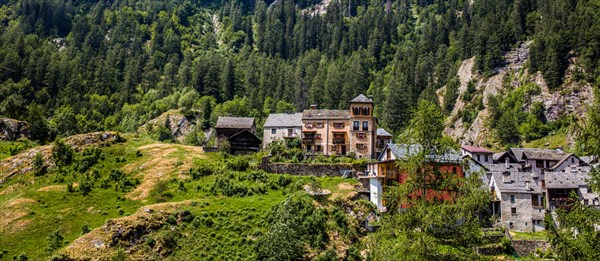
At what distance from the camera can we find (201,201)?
58.4 meters

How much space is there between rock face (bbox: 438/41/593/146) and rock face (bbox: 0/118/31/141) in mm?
97527

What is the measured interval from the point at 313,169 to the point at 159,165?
24.3 meters

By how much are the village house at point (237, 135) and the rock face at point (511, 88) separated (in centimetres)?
5502

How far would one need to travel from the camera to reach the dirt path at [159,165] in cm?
6481

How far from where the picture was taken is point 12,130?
304 feet

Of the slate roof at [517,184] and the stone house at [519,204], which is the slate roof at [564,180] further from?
the stone house at [519,204]

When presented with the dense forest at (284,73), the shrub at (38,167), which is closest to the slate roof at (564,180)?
the dense forest at (284,73)

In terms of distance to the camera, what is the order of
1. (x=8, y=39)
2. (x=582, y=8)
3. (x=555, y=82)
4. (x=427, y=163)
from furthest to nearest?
1. (x=8, y=39)
2. (x=582, y=8)
3. (x=555, y=82)
4. (x=427, y=163)

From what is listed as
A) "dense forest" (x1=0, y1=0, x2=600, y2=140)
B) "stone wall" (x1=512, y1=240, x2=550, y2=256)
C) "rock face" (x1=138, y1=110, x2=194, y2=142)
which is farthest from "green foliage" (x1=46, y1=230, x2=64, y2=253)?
"rock face" (x1=138, y1=110, x2=194, y2=142)

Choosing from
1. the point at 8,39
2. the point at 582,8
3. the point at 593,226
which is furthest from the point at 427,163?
the point at 8,39

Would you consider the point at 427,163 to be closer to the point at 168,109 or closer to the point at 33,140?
the point at 33,140

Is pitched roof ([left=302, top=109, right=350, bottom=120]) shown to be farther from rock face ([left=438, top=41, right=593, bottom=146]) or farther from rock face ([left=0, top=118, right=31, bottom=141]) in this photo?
rock face ([left=0, top=118, right=31, bottom=141])

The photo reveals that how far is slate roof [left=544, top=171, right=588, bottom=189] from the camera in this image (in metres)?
64.5

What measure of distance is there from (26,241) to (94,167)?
1978 centimetres
